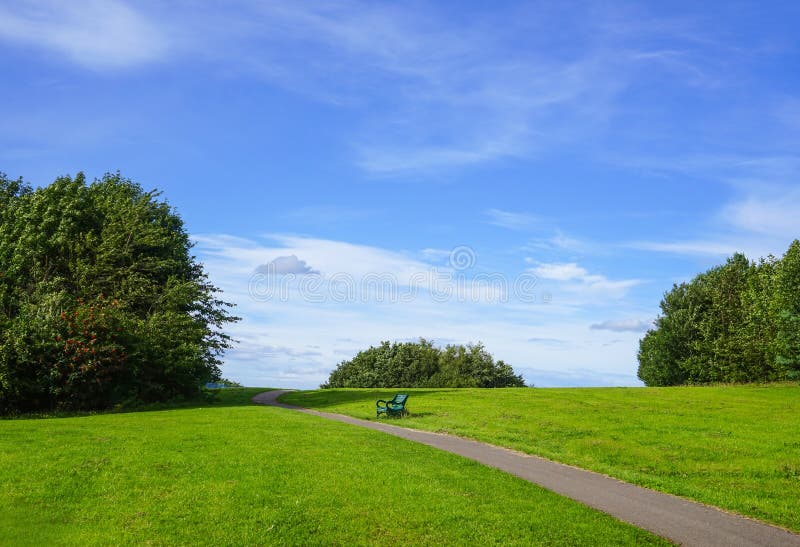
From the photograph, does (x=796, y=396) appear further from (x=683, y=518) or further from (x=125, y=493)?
(x=125, y=493)

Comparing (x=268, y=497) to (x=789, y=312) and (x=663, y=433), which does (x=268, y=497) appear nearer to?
(x=663, y=433)

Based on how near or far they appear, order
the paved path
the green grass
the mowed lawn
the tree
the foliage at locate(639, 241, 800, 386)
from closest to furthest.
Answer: the mowed lawn → the paved path → the green grass → the tree → the foliage at locate(639, 241, 800, 386)

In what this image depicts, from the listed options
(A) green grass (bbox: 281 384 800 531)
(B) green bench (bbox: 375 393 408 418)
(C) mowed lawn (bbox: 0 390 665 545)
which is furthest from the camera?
(B) green bench (bbox: 375 393 408 418)

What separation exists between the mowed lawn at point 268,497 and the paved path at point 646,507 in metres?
0.82

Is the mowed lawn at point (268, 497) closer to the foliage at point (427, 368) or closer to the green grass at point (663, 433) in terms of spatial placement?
the green grass at point (663, 433)

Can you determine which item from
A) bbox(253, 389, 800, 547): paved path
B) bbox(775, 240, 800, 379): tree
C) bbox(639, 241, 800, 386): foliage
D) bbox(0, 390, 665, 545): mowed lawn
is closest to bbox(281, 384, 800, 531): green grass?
bbox(253, 389, 800, 547): paved path

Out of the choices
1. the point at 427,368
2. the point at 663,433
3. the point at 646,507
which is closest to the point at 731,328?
the point at 427,368

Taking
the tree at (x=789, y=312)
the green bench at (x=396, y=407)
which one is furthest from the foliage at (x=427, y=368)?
the green bench at (x=396, y=407)

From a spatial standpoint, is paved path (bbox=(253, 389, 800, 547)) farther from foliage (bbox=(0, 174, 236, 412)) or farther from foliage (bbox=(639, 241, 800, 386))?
foliage (bbox=(639, 241, 800, 386))

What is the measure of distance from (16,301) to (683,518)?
40184 millimetres

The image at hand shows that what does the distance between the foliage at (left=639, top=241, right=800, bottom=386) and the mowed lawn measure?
155ft

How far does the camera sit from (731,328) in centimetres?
6906

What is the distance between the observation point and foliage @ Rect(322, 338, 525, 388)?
8994 centimetres

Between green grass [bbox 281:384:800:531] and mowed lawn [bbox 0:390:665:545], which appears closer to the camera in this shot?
mowed lawn [bbox 0:390:665:545]
